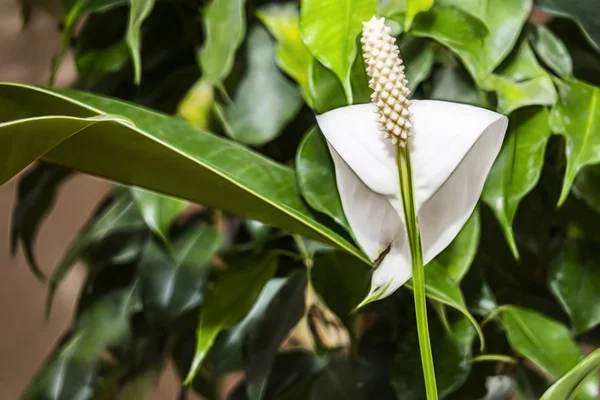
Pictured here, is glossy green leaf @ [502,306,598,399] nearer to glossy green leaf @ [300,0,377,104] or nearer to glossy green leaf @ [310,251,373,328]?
glossy green leaf @ [310,251,373,328]

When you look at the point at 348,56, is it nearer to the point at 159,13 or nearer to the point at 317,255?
the point at 317,255

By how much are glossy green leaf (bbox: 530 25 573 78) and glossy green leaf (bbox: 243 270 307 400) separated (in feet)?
0.81

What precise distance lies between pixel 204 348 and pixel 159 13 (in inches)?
13.1

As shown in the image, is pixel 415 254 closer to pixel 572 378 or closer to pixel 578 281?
pixel 572 378

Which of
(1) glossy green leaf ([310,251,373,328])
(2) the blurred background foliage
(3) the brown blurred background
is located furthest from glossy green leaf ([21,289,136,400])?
(3) the brown blurred background

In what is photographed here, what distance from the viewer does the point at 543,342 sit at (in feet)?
1.56

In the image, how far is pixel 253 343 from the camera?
51 cm

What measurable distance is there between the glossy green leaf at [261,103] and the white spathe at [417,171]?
0.61ft

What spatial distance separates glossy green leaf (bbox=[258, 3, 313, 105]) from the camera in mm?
506

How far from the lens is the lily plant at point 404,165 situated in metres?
0.31

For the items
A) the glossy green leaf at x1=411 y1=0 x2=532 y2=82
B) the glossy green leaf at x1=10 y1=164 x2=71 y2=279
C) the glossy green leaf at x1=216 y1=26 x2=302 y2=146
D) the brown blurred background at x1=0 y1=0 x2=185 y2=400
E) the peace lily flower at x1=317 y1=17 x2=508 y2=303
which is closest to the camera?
the peace lily flower at x1=317 y1=17 x2=508 y2=303

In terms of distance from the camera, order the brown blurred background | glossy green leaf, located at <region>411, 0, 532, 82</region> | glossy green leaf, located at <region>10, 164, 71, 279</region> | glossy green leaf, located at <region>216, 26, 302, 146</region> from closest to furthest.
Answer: glossy green leaf, located at <region>411, 0, 532, 82</region>
glossy green leaf, located at <region>216, 26, 302, 146</region>
glossy green leaf, located at <region>10, 164, 71, 279</region>
the brown blurred background

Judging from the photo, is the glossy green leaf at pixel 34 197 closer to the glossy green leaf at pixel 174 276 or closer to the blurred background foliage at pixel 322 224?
the blurred background foliage at pixel 322 224

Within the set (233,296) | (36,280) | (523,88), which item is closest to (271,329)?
(233,296)
